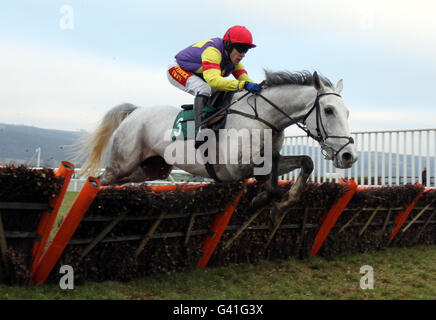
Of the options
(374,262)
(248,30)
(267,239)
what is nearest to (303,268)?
(267,239)

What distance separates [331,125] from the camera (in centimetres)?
329

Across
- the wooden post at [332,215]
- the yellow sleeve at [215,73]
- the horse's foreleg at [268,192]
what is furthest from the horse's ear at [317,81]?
the wooden post at [332,215]

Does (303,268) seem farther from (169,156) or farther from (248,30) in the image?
(248,30)

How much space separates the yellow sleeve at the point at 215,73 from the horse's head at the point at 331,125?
2.10 ft

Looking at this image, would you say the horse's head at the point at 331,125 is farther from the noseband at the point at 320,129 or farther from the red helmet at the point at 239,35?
the red helmet at the point at 239,35

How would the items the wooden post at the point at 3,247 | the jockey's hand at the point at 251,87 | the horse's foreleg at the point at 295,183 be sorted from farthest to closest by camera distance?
the jockey's hand at the point at 251,87 < the horse's foreleg at the point at 295,183 < the wooden post at the point at 3,247

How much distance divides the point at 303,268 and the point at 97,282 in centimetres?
191

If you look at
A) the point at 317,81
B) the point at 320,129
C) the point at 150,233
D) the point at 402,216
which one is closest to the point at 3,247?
the point at 150,233

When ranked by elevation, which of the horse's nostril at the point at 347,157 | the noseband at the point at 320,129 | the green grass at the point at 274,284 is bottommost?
the green grass at the point at 274,284

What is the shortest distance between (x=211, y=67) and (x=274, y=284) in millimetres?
1841

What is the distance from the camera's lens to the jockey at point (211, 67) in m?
3.55

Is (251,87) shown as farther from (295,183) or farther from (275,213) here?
(275,213)

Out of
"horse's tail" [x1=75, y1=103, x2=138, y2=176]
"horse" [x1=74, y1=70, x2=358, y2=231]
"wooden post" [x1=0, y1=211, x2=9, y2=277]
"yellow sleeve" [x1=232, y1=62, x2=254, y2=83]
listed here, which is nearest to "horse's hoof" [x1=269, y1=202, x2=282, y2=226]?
"horse" [x1=74, y1=70, x2=358, y2=231]

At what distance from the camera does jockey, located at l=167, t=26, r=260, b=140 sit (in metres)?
3.55
